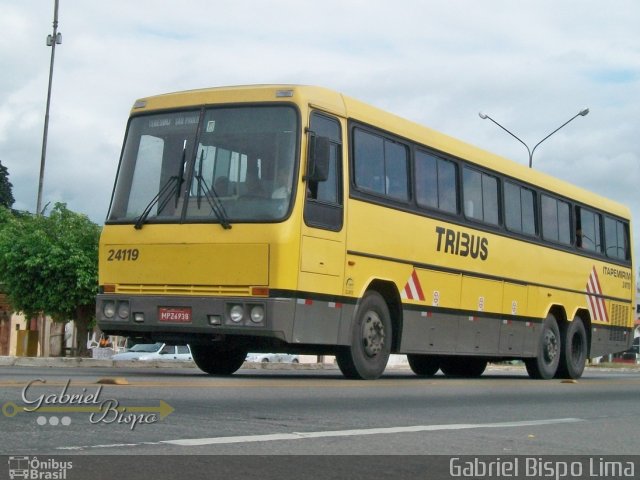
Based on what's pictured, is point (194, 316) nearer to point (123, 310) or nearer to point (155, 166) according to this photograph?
point (123, 310)

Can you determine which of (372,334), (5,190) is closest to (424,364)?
(372,334)

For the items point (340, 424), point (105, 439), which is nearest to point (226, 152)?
point (340, 424)

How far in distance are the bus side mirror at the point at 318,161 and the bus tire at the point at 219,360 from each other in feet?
12.0

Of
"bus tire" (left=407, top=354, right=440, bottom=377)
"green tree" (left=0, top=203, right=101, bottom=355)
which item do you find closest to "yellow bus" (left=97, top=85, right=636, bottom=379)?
"bus tire" (left=407, top=354, right=440, bottom=377)

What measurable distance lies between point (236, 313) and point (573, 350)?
33.3ft

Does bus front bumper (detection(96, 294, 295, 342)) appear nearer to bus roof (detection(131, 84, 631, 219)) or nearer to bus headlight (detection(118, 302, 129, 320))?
bus headlight (detection(118, 302, 129, 320))

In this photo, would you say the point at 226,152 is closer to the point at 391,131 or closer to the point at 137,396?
the point at 391,131

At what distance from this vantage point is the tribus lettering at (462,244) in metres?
17.6

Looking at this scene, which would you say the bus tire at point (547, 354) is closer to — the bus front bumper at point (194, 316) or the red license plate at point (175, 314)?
the bus front bumper at point (194, 316)

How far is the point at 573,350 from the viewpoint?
22.4m

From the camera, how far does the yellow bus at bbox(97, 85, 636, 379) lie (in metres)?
14.1

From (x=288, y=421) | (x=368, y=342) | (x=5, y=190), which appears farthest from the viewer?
(x=5, y=190)

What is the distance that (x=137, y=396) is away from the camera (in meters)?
10.1
